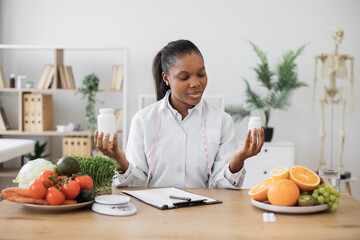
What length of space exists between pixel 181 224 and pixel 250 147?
1.76ft

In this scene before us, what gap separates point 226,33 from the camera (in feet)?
15.9

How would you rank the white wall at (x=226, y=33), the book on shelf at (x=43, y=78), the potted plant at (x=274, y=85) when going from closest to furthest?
the potted plant at (x=274, y=85)
the book on shelf at (x=43, y=78)
the white wall at (x=226, y=33)

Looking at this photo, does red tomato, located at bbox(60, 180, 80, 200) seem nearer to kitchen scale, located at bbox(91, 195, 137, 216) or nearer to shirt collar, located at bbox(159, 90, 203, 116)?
kitchen scale, located at bbox(91, 195, 137, 216)

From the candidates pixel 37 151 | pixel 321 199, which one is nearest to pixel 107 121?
pixel 321 199

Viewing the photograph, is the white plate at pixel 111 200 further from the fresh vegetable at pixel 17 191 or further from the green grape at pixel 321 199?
the green grape at pixel 321 199

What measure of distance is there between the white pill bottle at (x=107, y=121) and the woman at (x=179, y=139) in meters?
0.50

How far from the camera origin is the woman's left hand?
1.69 meters

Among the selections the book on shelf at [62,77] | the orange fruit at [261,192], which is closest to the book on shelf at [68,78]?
the book on shelf at [62,77]

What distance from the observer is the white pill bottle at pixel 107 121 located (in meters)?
1.58

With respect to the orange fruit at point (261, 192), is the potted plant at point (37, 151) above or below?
below

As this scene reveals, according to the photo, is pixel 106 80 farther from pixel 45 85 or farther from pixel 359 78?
pixel 359 78

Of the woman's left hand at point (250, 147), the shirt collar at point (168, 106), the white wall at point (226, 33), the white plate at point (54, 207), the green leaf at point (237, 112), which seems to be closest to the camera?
the white plate at point (54, 207)

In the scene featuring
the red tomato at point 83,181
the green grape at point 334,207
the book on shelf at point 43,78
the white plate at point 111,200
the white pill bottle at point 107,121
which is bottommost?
the green grape at point 334,207

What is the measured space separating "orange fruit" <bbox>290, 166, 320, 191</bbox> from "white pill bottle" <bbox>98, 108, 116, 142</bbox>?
0.70 metres
